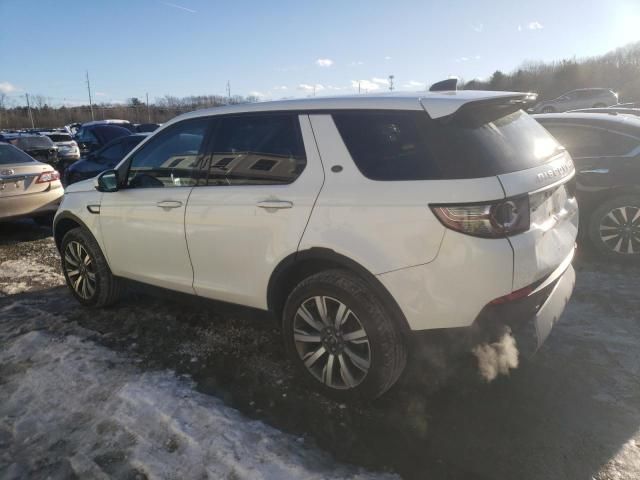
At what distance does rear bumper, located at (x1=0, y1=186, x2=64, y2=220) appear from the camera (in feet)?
23.7

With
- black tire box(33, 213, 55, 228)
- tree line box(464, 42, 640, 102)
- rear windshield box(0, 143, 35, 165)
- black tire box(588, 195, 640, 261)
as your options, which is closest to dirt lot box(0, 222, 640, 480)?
black tire box(588, 195, 640, 261)

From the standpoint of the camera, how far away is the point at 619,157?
509 cm

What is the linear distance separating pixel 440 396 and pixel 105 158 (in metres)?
9.23

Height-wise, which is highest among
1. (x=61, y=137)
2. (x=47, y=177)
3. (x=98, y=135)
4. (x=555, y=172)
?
(x=61, y=137)

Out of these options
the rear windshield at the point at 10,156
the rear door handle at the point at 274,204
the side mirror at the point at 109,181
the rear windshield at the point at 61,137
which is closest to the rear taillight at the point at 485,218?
the rear door handle at the point at 274,204

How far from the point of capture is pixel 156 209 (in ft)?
11.9

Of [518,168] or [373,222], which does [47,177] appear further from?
[518,168]

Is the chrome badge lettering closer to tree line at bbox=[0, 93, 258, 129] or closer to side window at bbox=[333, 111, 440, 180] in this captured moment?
side window at bbox=[333, 111, 440, 180]

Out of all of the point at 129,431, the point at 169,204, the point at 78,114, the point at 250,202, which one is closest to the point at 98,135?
the point at 169,204

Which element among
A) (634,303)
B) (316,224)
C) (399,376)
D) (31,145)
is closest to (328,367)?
(399,376)

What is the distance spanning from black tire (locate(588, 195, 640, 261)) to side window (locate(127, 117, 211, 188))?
419 centimetres

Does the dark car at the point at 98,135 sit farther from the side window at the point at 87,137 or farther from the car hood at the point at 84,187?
the car hood at the point at 84,187

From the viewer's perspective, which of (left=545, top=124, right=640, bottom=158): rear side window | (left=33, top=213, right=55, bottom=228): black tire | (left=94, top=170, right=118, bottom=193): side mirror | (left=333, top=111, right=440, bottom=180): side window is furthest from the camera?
(left=33, top=213, right=55, bottom=228): black tire

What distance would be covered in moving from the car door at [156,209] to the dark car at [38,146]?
560 inches
